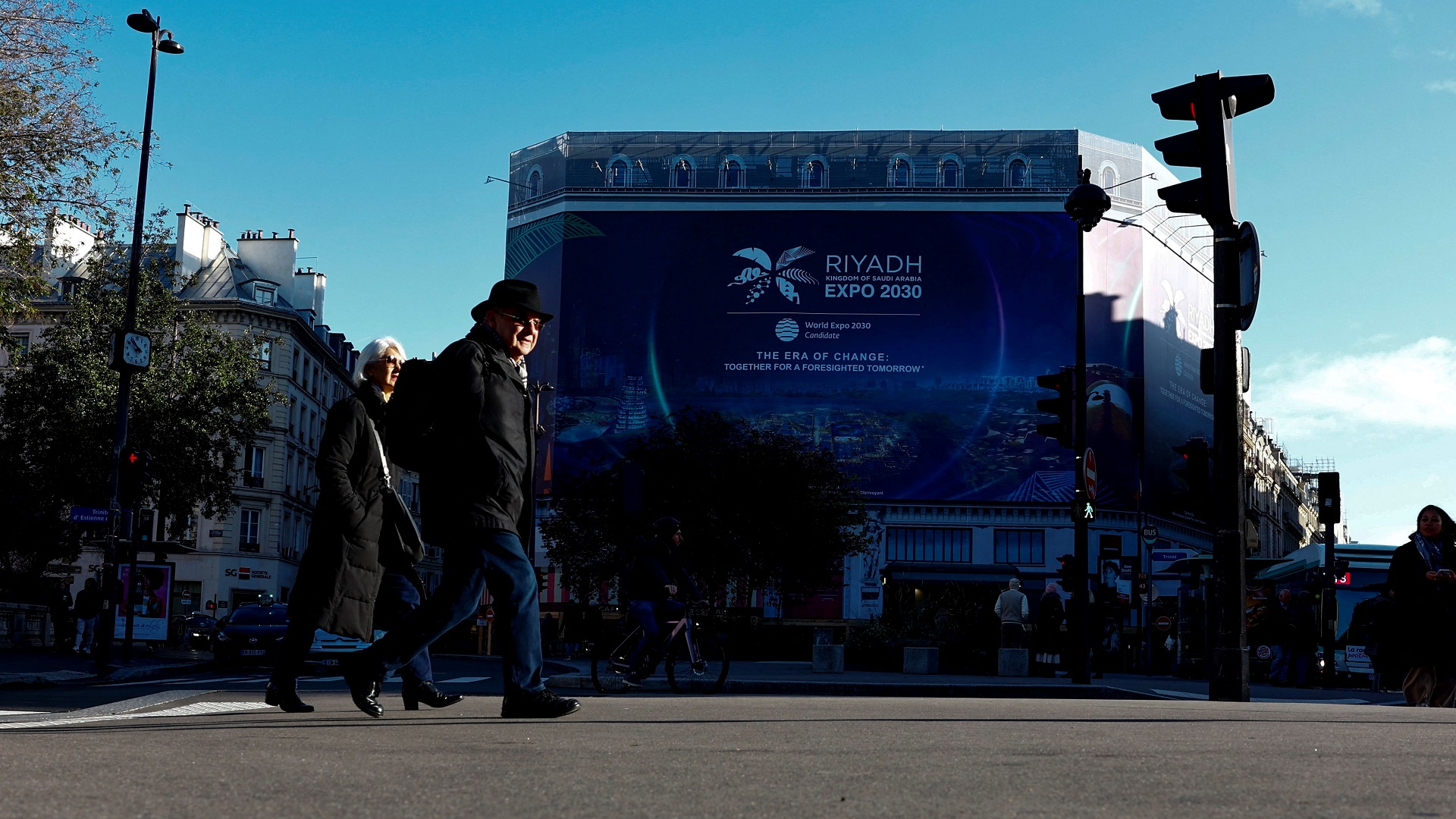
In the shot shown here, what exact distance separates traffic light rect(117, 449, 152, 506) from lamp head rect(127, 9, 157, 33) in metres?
7.93

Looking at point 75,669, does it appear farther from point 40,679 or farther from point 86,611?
point 86,611

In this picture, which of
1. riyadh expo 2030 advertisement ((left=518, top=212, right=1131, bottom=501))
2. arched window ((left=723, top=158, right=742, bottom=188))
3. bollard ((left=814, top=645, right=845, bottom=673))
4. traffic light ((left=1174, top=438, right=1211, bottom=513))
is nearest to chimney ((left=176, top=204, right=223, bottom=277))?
riyadh expo 2030 advertisement ((left=518, top=212, right=1131, bottom=501))

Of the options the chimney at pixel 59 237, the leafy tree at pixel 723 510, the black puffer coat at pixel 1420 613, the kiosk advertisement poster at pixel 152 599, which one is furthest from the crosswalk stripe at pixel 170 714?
the leafy tree at pixel 723 510

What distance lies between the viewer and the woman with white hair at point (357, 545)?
23.6 ft

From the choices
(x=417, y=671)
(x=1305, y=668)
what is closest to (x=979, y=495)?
(x=1305, y=668)

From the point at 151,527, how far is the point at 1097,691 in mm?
58287

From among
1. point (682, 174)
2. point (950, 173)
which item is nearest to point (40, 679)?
point (682, 174)

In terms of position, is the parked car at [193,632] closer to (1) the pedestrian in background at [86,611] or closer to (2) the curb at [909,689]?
(1) the pedestrian in background at [86,611]

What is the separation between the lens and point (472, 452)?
6.57m

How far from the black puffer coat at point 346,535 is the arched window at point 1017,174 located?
76.3 metres

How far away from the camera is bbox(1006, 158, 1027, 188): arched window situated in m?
81.6

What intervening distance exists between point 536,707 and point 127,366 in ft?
53.6

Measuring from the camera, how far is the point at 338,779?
4.18 m

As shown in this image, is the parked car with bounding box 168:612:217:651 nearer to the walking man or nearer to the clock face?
the clock face
